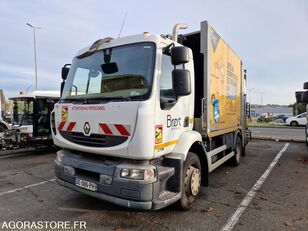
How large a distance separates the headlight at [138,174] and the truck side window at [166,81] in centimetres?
102

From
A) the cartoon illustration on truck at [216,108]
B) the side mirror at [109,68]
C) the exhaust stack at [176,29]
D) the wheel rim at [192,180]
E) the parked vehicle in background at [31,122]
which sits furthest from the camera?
the parked vehicle in background at [31,122]

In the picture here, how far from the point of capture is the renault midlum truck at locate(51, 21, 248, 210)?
133 inches

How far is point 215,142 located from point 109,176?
2.89m

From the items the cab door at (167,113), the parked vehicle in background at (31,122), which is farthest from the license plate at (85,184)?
the parked vehicle in background at (31,122)

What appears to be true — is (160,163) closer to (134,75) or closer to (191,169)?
(191,169)

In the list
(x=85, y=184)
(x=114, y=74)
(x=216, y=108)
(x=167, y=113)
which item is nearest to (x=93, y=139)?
(x=85, y=184)

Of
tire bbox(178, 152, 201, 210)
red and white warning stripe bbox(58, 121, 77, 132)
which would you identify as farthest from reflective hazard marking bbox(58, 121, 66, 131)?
tire bbox(178, 152, 201, 210)

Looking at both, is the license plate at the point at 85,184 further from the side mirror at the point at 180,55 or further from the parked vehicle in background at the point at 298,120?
the parked vehicle in background at the point at 298,120

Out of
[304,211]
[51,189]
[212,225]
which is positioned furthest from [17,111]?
[304,211]

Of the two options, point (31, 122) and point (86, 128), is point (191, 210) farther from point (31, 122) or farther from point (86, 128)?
point (31, 122)

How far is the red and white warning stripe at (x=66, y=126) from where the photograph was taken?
4.08m

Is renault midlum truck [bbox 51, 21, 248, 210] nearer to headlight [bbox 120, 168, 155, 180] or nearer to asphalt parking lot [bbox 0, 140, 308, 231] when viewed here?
headlight [bbox 120, 168, 155, 180]

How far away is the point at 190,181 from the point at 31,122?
24.4ft

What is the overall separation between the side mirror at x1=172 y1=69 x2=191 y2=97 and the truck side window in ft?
0.49
